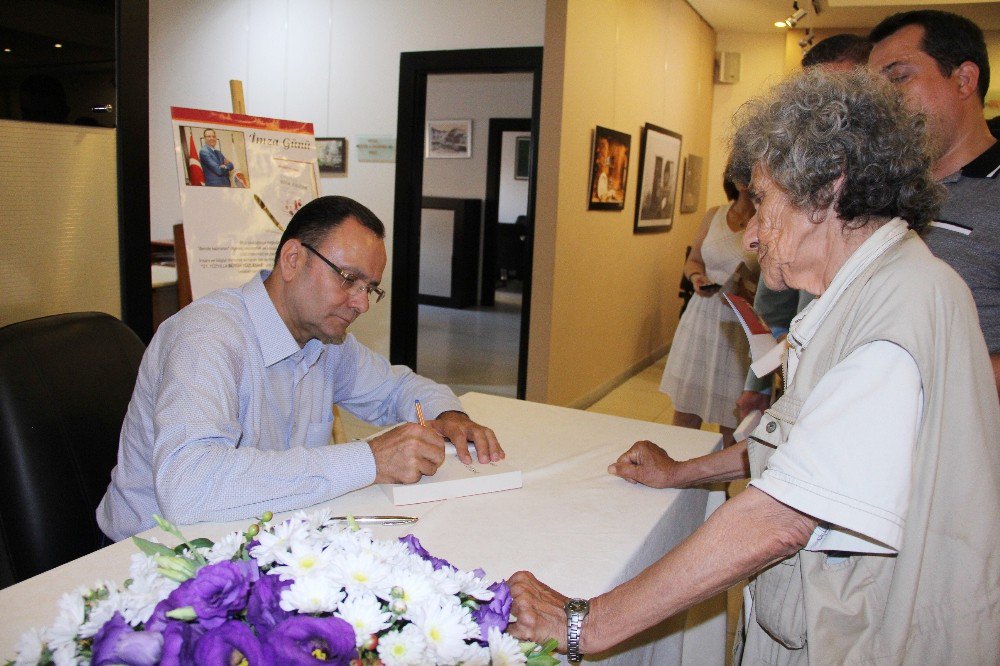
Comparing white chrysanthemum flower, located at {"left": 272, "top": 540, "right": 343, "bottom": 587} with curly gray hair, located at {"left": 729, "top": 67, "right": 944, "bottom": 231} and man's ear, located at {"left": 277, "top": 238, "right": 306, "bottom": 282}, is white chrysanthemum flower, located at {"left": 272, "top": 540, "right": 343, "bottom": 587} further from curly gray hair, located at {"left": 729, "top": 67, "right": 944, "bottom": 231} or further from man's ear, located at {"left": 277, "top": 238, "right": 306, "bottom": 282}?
man's ear, located at {"left": 277, "top": 238, "right": 306, "bottom": 282}

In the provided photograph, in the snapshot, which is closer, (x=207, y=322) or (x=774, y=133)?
(x=774, y=133)

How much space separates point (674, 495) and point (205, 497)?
1.00 metres

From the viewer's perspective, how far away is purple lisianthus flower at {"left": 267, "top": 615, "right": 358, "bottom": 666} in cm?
66

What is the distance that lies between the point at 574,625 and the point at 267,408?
96 cm

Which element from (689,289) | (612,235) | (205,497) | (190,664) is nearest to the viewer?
(190,664)

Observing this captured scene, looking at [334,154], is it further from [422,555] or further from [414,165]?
[422,555]

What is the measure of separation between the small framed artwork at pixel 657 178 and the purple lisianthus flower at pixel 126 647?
20.5 ft

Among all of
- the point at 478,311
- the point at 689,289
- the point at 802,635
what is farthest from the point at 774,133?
the point at 478,311

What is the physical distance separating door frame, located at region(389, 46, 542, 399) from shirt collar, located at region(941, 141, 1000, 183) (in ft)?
10.8

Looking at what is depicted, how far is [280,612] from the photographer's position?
0.71 meters

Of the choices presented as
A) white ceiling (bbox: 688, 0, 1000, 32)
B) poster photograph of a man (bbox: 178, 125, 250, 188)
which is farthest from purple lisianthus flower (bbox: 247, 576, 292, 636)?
white ceiling (bbox: 688, 0, 1000, 32)

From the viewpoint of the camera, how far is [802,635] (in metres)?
1.19

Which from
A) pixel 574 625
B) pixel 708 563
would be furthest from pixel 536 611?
pixel 708 563

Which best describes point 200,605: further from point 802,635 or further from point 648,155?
point 648,155
